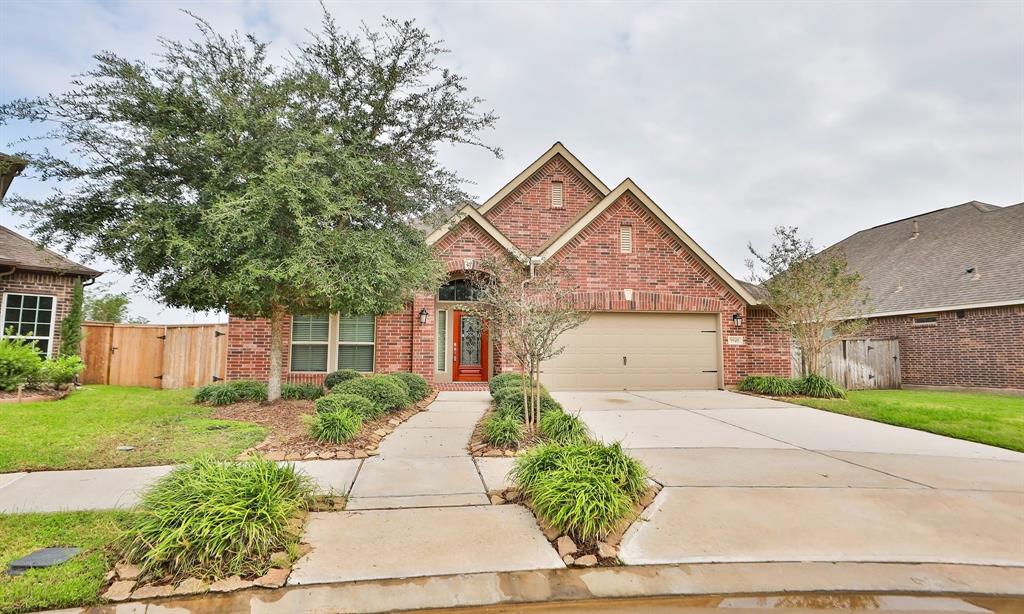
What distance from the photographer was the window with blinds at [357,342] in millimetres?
12109

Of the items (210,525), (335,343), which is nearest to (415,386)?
(335,343)

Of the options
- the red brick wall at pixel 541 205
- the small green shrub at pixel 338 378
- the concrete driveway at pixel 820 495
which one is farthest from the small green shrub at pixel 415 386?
the red brick wall at pixel 541 205

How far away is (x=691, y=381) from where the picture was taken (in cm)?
1307

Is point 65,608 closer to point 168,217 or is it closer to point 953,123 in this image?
point 168,217

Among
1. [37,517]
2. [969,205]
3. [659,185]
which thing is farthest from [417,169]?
[969,205]

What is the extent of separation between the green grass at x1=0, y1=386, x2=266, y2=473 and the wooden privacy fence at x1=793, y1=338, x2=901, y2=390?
15604 millimetres

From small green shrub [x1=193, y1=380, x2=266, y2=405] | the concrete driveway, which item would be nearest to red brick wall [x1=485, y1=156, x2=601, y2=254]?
small green shrub [x1=193, y1=380, x2=266, y2=405]

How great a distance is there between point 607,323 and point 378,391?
6759 mm

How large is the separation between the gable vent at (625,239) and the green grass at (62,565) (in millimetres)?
11494

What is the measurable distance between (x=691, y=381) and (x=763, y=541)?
1014 centimetres

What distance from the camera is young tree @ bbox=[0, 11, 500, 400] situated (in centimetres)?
649

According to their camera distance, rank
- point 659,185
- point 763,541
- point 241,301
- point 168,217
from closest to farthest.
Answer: point 763,541
point 168,217
point 241,301
point 659,185

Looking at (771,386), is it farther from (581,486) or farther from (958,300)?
(581,486)

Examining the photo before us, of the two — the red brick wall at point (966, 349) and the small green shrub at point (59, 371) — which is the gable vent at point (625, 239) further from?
the small green shrub at point (59, 371)
